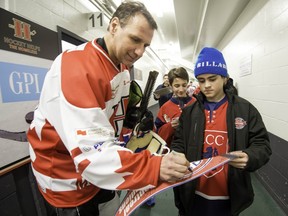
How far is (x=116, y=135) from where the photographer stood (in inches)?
38.0

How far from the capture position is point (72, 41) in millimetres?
2502

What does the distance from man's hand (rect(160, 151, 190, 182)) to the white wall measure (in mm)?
2047

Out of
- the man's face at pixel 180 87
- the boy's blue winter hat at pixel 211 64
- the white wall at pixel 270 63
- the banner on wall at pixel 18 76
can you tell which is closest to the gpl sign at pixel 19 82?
the banner on wall at pixel 18 76

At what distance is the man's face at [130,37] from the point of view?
2.73 ft

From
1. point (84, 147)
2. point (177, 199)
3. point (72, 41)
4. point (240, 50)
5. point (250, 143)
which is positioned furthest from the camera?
point (240, 50)

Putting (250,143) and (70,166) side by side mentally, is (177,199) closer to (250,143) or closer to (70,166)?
(250,143)

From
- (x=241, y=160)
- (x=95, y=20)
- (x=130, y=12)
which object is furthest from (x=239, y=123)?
(x=95, y=20)

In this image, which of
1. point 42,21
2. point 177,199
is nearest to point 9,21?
point 42,21

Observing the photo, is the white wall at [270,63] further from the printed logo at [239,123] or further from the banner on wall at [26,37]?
the banner on wall at [26,37]

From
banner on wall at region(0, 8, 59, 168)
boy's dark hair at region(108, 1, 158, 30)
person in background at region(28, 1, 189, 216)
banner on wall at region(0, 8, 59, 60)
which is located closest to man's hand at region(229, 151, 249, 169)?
person in background at region(28, 1, 189, 216)

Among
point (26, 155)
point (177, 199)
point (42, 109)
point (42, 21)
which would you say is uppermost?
point (42, 21)

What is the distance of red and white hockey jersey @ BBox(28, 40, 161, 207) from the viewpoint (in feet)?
1.95

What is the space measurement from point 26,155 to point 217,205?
5.11 feet

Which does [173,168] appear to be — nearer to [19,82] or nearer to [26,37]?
[19,82]
